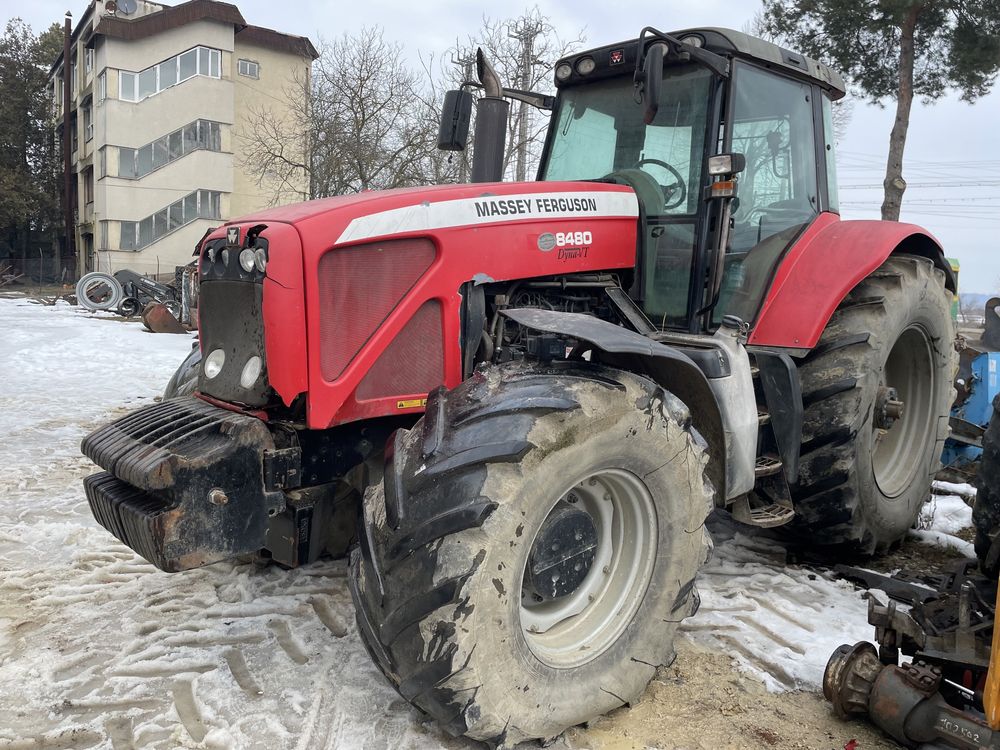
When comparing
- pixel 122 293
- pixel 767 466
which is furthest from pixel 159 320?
pixel 767 466

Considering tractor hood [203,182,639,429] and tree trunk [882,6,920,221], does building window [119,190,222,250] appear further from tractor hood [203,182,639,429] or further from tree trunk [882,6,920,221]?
tractor hood [203,182,639,429]

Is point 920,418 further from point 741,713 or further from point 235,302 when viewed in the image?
point 235,302

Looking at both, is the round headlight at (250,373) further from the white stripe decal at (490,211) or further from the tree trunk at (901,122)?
the tree trunk at (901,122)

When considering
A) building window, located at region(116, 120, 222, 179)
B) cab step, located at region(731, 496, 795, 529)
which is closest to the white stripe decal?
cab step, located at region(731, 496, 795, 529)

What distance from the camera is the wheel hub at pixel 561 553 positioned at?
8.32 feet

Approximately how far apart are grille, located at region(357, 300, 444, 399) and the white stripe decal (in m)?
0.31

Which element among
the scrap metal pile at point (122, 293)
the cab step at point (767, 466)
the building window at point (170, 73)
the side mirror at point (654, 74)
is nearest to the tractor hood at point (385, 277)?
the side mirror at point (654, 74)

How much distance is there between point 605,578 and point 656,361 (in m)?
0.83

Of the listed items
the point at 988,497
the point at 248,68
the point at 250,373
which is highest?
the point at 248,68

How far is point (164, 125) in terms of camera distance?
97.2 ft

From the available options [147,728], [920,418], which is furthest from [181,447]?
[920,418]

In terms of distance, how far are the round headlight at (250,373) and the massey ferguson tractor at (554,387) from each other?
0.8 inches

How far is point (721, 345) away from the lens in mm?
3273

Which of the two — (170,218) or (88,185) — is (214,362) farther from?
(88,185)
